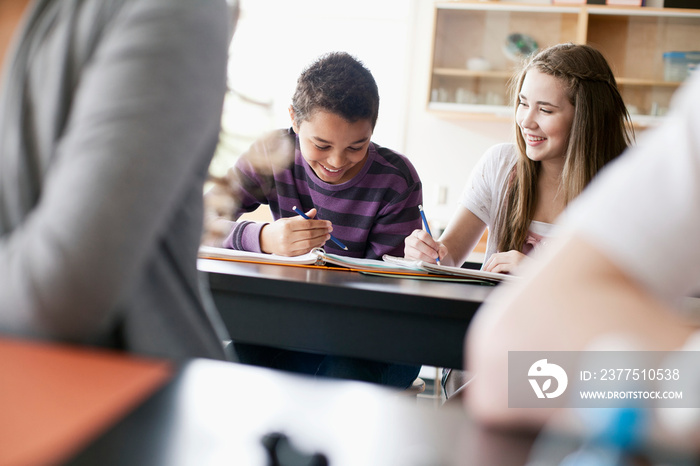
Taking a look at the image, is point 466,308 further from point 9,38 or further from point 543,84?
point 543,84

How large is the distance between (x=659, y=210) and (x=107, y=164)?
1.48 ft

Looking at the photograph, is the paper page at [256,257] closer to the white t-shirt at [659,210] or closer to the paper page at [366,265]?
the paper page at [366,265]

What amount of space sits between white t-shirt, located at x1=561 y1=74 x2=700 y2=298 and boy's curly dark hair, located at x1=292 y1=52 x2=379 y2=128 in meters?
1.26

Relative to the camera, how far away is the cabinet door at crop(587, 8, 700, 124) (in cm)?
327

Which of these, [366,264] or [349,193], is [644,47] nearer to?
[349,193]

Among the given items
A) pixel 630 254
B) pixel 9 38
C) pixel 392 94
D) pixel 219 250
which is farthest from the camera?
pixel 392 94

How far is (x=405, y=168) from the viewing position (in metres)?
1.87

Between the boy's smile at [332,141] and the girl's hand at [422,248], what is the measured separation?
1.02 feet

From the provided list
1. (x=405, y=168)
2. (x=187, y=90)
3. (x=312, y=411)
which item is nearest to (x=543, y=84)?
(x=405, y=168)

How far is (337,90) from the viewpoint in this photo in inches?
66.2

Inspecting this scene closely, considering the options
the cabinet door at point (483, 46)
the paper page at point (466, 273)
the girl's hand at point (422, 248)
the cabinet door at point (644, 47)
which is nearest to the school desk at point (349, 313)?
the paper page at point (466, 273)

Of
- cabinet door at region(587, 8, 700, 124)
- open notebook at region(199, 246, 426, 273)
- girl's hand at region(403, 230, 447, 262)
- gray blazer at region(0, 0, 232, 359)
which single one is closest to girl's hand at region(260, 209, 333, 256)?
open notebook at region(199, 246, 426, 273)

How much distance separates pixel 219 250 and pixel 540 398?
109 cm

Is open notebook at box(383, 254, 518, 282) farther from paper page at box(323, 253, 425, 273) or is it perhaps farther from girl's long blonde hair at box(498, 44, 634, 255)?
girl's long blonde hair at box(498, 44, 634, 255)
